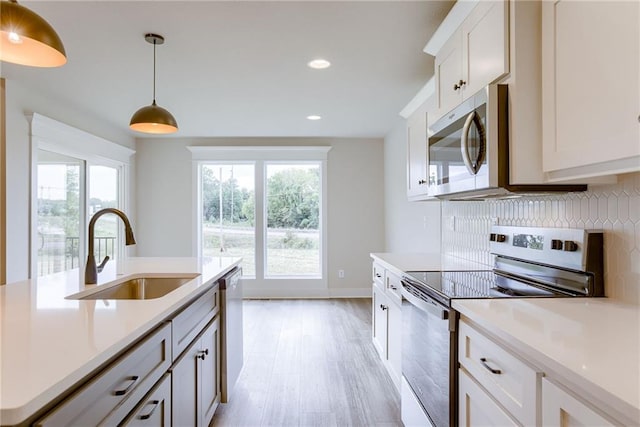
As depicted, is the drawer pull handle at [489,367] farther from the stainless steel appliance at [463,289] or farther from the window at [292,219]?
the window at [292,219]

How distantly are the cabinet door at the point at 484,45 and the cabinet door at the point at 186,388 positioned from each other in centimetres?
177

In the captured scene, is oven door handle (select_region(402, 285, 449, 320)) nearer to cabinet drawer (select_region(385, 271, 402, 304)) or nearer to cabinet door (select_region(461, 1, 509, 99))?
cabinet drawer (select_region(385, 271, 402, 304))

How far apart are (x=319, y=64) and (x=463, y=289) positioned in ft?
6.63

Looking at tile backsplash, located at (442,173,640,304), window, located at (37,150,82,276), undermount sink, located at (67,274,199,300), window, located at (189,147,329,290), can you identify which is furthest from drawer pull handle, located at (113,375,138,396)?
window, located at (189,147,329,290)

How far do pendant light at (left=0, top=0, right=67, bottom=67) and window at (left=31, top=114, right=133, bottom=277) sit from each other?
249 cm

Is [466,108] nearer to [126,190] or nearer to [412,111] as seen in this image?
[412,111]

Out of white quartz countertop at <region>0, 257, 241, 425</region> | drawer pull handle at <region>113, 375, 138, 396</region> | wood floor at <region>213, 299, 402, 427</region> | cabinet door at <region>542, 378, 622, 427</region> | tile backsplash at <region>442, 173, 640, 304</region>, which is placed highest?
tile backsplash at <region>442, 173, 640, 304</region>

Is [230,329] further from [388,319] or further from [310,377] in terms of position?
[388,319]

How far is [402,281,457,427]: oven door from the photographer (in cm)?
147

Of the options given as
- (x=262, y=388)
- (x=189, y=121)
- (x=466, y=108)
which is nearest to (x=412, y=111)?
(x=466, y=108)

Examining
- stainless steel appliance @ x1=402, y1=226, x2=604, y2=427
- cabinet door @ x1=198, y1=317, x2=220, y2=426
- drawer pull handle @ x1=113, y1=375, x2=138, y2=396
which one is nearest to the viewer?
drawer pull handle @ x1=113, y1=375, x2=138, y2=396

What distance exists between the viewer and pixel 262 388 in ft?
8.98

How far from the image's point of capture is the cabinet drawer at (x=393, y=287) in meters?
2.41

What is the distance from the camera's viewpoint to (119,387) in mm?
1028
